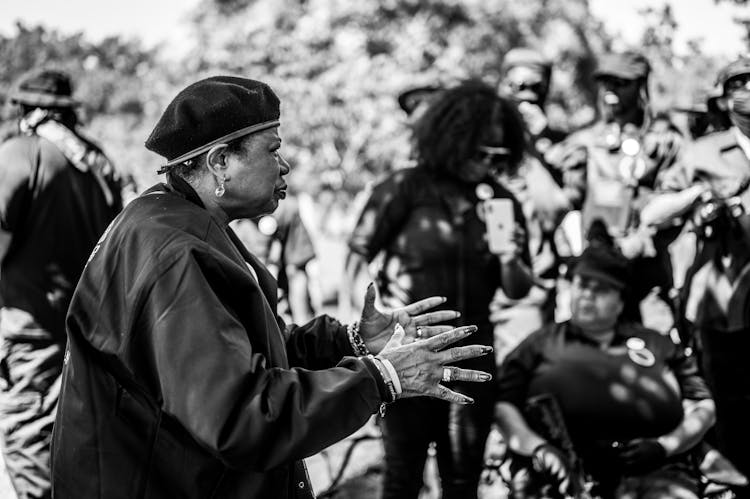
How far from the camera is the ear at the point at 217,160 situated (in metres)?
2.39

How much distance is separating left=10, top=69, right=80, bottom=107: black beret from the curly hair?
1926mm

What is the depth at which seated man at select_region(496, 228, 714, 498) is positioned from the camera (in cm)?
433

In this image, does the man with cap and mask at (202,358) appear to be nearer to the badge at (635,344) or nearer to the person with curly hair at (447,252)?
the person with curly hair at (447,252)

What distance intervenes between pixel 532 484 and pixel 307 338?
193 cm

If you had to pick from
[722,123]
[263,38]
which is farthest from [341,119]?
[722,123]

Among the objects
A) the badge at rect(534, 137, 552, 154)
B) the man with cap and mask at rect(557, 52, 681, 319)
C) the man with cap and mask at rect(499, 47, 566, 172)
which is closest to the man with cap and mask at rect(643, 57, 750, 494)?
the man with cap and mask at rect(557, 52, 681, 319)

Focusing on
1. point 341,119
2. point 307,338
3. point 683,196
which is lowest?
point 341,119

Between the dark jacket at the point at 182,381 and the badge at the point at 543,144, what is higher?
the dark jacket at the point at 182,381

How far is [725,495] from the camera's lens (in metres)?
4.55

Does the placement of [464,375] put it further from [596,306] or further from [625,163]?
[625,163]

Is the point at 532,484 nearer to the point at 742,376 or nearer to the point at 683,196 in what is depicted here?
the point at 742,376

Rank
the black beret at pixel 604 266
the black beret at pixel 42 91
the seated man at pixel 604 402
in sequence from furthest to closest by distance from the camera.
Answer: the black beret at pixel 42 91 < the black beret at pixel 604 266 < the seated man at pixel 604 402

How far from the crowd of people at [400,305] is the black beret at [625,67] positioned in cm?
1

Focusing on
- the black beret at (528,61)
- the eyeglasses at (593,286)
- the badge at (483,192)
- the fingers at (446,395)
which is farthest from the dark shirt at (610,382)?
the black beret at (528,61)
